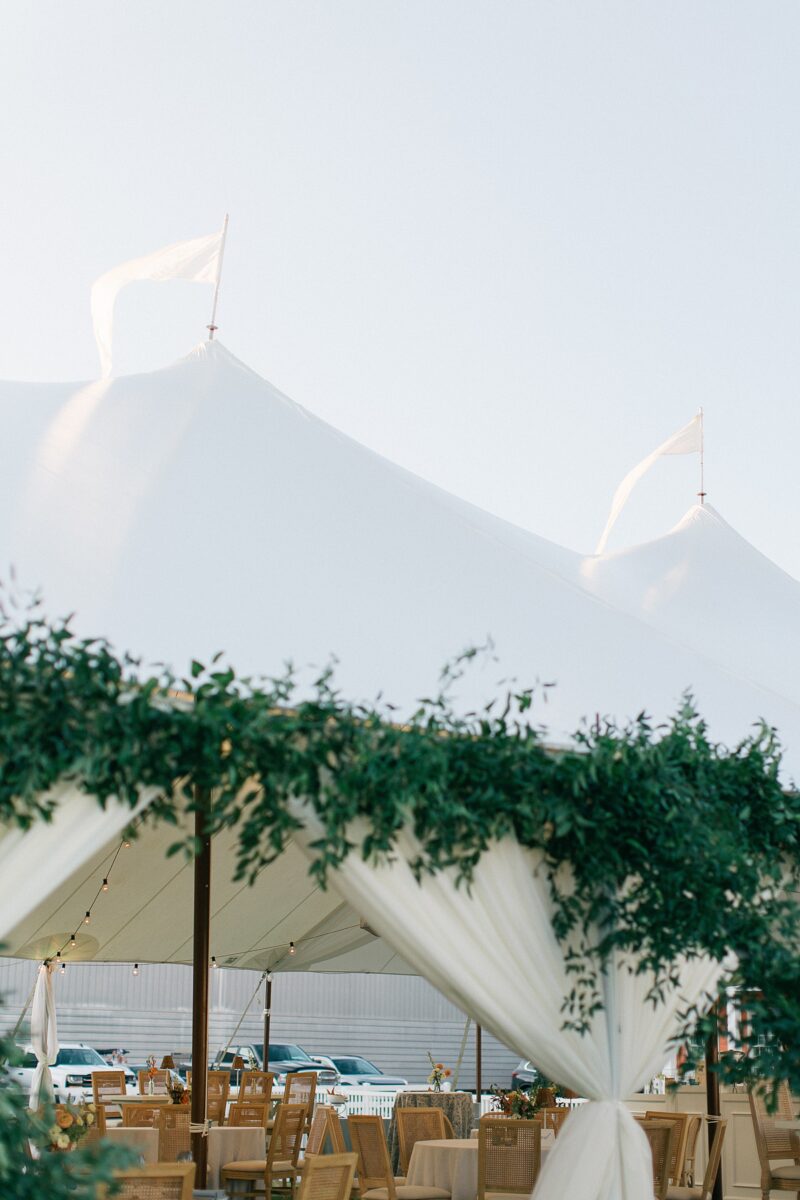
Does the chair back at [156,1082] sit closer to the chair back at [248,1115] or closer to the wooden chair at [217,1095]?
the wooden chair at [217,1095]

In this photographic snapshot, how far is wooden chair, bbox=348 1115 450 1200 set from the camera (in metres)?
7.16

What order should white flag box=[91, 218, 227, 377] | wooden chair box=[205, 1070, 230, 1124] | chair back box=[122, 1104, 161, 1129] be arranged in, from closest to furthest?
white flag box=[91, 218, 227, 377] → chair back box=[122, 1104, 161, 1129] → wooden chair box=[205, 1070, 230, 1124]

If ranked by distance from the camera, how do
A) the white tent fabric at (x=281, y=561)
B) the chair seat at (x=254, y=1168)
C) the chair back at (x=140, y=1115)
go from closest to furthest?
the white tent fabric at (x=281, y=561), the chair back at (x=140, y=1115), the chair seat at (x=254, y=1168)

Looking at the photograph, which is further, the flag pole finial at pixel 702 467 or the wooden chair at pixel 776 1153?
the flag pole finial at pixel 702 467

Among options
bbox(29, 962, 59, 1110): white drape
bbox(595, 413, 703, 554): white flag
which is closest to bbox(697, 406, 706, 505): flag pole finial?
bbox(595, 413, 703, 554): white flag

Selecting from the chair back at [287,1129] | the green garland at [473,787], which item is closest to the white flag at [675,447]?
A: the green garland at [473,787]

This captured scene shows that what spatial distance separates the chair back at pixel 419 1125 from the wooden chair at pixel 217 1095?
220cm

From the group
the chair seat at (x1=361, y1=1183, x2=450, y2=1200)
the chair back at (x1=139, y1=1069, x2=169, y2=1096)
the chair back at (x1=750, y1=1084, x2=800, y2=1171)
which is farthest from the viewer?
the chair back at (x1=139, y1=1069, x2=169, y2=1096)

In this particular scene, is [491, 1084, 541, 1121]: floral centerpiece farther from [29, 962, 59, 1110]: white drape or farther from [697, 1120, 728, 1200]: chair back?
[29, 962, 59, 1110]: white drape

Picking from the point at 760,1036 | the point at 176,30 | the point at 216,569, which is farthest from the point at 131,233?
the point at 760,1036

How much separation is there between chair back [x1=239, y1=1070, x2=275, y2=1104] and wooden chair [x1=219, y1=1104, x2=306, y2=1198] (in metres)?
1.92

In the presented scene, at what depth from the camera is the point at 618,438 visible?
39.5ft

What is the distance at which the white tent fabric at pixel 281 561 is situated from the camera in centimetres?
489

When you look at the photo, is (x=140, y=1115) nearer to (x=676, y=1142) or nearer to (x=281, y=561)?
(x=676, y=1142)
